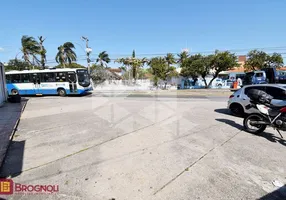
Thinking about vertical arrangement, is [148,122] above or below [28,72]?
below

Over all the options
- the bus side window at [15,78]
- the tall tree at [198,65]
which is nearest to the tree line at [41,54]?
the bus side window at [15,78]

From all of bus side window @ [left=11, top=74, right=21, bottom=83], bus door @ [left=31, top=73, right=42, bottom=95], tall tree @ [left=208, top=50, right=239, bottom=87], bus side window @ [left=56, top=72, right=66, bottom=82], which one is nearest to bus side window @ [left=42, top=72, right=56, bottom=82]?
bus side window @ [left=56, top=72, right=66, bottom=82]

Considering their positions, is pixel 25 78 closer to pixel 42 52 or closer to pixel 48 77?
pixel 48 77

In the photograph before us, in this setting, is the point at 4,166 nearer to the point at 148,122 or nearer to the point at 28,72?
the point at 148,122

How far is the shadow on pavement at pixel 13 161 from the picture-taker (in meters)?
3.22

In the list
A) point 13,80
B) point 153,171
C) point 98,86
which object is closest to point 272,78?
point 153,171

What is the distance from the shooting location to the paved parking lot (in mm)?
2689

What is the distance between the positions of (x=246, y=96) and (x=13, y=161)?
27.2 ft

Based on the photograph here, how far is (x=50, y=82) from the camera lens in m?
16.5

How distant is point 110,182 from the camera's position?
2.89 metres

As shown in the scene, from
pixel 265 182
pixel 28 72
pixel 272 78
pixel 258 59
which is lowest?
pixel 265 182

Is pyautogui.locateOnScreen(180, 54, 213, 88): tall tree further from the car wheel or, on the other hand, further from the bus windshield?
the car wheel

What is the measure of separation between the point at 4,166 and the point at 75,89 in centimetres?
1347

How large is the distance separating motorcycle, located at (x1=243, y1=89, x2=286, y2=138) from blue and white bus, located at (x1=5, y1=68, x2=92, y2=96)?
1455 cm
